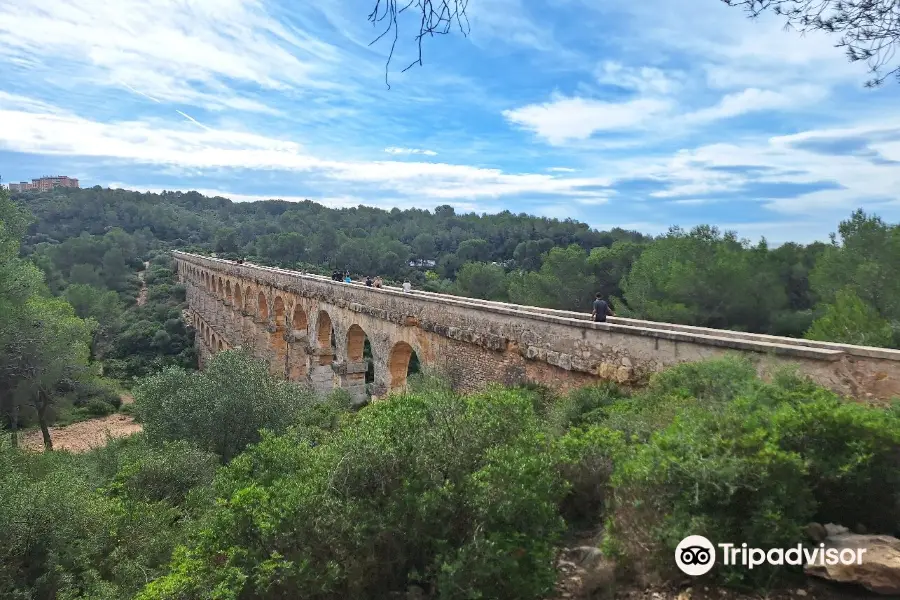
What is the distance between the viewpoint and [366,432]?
443 cm

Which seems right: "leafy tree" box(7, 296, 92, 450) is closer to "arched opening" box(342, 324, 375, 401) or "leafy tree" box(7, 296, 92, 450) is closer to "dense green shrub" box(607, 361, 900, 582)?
"arched opening" box(342, 324, 375, 401)

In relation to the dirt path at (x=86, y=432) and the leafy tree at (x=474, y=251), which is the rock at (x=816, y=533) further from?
the leafy tree at (x=474, y=251)

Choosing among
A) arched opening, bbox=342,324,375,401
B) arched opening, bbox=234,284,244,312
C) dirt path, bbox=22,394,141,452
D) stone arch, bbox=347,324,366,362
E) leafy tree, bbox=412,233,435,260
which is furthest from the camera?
leafy tree, bbox=412,233,435,260

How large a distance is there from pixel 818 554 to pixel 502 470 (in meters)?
1.93

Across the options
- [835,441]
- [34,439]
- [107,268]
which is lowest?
[34,439]

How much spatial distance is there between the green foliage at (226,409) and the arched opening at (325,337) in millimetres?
5032

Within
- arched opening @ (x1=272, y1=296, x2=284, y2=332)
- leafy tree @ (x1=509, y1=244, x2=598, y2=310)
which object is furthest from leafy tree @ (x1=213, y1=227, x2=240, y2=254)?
leafy tree @ (x1=509, y1=244, x2=598, y2=310)

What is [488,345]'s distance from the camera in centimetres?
888

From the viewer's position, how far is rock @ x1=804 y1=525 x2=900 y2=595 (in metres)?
2.95

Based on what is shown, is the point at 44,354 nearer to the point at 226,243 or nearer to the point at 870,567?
the point at 870,567

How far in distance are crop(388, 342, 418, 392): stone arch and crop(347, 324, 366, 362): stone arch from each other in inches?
91.8

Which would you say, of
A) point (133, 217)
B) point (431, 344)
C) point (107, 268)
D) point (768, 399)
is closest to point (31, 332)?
point (431, 344)

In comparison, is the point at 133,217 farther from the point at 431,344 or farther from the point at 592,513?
the point at 592,513

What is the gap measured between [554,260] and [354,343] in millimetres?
13698
